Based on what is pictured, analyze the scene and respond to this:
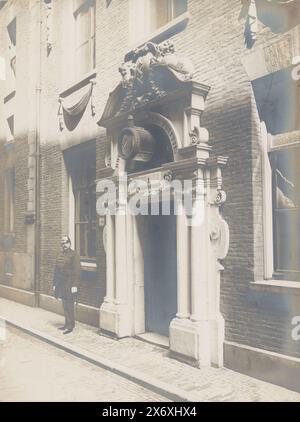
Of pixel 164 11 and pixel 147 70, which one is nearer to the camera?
pixel 147 70

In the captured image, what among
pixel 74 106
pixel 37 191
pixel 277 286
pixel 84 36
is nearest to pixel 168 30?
pixel 74 106

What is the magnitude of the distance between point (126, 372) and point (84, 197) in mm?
5116

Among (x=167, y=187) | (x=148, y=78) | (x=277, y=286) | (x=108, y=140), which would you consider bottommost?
(x=277, y=286)

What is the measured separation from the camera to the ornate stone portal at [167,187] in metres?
6.43

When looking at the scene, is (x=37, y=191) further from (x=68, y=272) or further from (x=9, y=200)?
(x=68, y=272)

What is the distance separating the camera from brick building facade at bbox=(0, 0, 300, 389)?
5.72m

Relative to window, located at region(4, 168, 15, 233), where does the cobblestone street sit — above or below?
below

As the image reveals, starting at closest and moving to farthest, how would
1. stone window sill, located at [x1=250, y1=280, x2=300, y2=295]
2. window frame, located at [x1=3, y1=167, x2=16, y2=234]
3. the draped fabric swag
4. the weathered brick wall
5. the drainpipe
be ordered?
stone window sill, located at [x1=250, y1=280, x2=300, y2=295] < the draped fabric swag < the drainpipe < the weathered brick wall < window frame, located at [x1=3, y1=167, x2=16, y2=234]

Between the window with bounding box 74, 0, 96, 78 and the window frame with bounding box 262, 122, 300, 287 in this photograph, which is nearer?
the window frame with bounding box 262, 122, 300, 287

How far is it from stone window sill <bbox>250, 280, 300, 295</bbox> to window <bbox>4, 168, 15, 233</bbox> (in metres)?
10.1

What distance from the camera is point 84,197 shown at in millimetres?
10273

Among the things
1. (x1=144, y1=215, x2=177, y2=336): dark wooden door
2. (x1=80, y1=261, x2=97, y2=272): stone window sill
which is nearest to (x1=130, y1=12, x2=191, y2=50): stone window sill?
(x1=144, y1=215, x2=177, y2=336): dark wooden door

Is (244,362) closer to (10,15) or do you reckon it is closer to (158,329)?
(158,329)

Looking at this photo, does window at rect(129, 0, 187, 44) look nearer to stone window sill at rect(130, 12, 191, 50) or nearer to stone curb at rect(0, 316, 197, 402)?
stone window sill at rect(130, 12, 191, 50)
